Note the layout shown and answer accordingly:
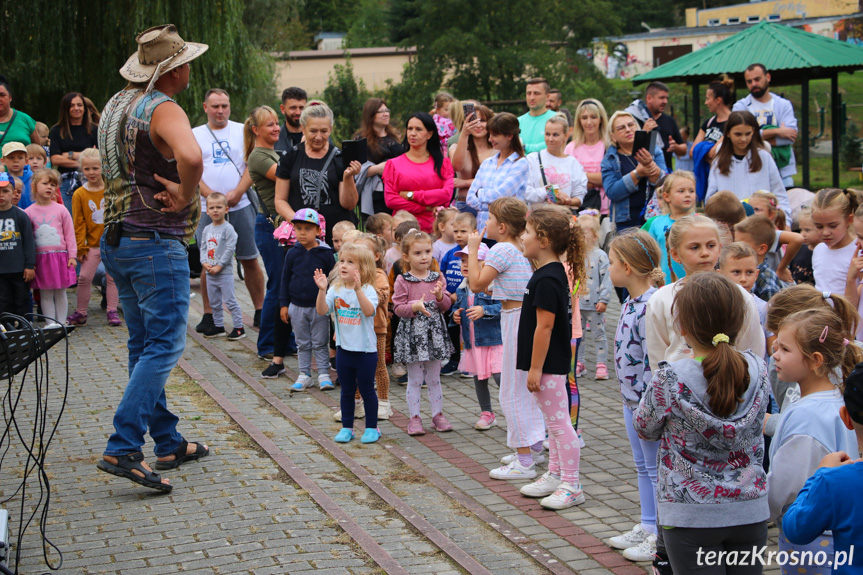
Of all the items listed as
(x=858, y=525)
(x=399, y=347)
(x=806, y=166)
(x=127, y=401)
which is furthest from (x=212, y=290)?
(x=806, y=166)

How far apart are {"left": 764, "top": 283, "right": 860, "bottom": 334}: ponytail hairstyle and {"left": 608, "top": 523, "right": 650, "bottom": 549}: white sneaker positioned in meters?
1.32

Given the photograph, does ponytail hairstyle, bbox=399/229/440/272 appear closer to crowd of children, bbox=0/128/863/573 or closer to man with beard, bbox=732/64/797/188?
crowd of children, bbox=0/128/863/573

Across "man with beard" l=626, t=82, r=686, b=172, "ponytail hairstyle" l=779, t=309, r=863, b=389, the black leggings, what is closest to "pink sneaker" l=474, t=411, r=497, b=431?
the black leggings

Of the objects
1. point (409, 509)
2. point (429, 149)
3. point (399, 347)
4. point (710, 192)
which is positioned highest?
point (429, 149)

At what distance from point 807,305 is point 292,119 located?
271 inches

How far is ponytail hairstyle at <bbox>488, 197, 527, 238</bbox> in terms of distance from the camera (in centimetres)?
620

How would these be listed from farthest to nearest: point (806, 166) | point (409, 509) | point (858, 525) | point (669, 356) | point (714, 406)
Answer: point (806, 166), point (409, 509), point (669, 356), point (714, 406), point (858, 525)

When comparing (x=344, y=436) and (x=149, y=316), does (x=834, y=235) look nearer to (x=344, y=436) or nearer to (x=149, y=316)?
(x=344, y=436)

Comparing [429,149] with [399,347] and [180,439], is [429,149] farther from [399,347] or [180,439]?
[180,439]

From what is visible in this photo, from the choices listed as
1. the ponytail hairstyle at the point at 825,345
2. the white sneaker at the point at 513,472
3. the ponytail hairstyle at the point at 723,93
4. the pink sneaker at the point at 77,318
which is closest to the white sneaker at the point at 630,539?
the white sneaker at the point at 513,472

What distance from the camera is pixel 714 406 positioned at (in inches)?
137

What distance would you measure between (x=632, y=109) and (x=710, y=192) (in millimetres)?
2894

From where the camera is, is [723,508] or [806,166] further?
[806,166]

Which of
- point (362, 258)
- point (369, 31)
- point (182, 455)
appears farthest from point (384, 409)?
point (369, 31)
